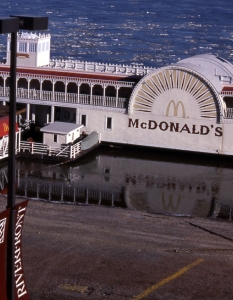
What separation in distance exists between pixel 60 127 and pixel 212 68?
28.1 feet

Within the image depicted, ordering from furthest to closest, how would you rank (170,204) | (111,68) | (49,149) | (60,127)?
(111,68) < (60,127) < (49,149) < (170,204)

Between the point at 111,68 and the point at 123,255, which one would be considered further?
the point at 111,68

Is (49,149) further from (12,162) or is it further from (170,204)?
(12,162)

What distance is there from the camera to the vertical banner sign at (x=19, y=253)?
41.9 feet

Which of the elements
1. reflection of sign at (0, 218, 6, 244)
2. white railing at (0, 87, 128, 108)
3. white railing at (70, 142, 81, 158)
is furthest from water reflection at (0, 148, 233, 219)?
reflection of sign at (0, 218, 6, 244)

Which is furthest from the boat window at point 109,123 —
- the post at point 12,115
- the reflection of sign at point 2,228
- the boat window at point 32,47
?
the reflection of sign at point 2,228

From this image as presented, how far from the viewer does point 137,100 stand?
37.6m

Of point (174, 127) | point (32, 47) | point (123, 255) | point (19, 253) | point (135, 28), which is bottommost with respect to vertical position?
point (123, 255)

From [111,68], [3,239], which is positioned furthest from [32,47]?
[3,239]

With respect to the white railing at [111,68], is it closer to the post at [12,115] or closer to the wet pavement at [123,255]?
the wet pavement at [123,255]

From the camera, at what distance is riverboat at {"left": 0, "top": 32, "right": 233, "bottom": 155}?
3666 centimetres

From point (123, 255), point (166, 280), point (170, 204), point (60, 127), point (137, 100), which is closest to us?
point (166, 280)


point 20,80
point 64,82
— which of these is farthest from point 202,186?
point 20,80

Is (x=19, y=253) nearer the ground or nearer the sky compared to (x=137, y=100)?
nearer the sky
